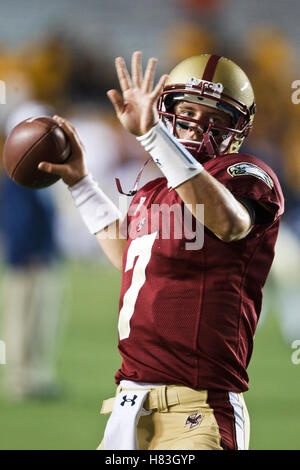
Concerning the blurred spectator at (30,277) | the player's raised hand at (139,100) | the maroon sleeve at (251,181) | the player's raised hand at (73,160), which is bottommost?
the blurred spectator at (30,277)

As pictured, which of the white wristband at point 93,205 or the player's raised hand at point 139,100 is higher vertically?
the player's raised hand at point 139,100

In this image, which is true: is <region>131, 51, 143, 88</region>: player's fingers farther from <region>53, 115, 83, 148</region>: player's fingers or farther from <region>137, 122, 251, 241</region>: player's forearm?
<region>53, 115, 83, 148</region>: player's fingers

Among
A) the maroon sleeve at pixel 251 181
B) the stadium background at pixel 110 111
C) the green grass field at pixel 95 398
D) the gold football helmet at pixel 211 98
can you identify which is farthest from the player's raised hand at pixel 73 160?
the stadium background at pixel 110 111

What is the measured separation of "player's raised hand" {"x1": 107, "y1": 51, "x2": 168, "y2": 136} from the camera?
2.31m

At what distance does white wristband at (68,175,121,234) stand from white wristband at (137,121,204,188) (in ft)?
2.12

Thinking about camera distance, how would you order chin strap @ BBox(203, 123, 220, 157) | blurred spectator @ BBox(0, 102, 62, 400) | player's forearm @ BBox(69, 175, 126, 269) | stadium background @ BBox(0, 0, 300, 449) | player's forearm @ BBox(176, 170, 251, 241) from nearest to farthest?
1. player's forearm @ BBox(176, 170, 251, 241)
2. chin strap @ BBox(203, 123, 220, 157)
3. player's forearm @ BBox(69, 175, 126, 269)
4. blurred spectator @ BBox(0, 102, 62, 400)
5. stadium background @ BBox(0, 0, 300, 449)

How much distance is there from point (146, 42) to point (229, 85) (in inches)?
658

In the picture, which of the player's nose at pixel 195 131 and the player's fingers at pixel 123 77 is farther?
the player's nose at pixel 195 131

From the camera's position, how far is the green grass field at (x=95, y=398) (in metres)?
4.67

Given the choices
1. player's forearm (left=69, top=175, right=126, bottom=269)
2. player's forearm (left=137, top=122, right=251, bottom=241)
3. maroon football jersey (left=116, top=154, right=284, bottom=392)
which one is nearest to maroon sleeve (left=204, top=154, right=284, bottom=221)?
maroon football jersey (left=116, top=154, right=284, bottom=392)

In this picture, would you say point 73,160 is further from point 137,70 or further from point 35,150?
point 137,70

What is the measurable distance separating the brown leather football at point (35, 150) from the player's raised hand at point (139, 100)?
49 cm

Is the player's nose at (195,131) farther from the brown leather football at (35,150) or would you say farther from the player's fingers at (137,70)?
the brown leather football at (35,150)

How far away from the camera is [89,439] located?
4.66 metres
